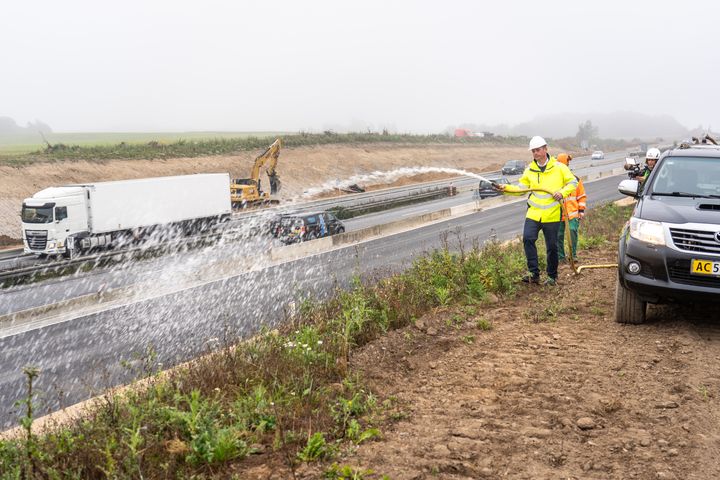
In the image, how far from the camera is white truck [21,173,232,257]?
2362 cm

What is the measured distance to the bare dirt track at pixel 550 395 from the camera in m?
3.80

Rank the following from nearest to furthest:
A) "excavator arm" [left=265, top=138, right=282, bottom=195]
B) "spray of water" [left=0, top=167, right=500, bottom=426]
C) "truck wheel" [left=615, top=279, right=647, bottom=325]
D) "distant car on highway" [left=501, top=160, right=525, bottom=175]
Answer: "truck wheel" [left=615, top=279, right=647, bottom=325] < "spray of water" [left=0, top=167, right=500, bottom=426] < "excavator arm" [left=265, top=138, right=282, bottom=195] < "distant car on highway" [left=501, top=160, right=525, bottom=175]

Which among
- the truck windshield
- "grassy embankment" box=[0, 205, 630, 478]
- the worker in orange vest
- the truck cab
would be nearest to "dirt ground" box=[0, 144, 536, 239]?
the truck windshield

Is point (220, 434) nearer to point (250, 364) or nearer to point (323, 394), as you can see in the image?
point (323, 394)

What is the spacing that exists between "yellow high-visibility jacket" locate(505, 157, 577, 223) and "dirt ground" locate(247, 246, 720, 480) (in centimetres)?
165

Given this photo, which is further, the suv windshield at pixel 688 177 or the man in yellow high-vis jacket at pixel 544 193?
→ the man in yellow high-vis jacket at pixel 544 193

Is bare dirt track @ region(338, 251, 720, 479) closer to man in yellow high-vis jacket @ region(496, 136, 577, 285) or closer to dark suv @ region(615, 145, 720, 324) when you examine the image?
dark suv @ region(615, 145, 720, 324)

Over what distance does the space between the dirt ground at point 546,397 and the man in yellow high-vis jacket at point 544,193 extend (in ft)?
4.62

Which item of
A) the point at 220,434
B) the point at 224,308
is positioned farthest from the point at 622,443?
the point at 224,308

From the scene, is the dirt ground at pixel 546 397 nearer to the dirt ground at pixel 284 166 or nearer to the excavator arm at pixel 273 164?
the excavator arm at pixel 273 164

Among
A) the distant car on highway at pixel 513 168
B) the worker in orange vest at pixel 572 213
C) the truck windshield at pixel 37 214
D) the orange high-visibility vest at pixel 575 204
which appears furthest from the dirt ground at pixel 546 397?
the distant car on highway at pixel 513 168

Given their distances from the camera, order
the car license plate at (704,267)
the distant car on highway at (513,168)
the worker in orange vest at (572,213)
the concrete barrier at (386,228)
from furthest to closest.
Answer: the distant car on highway at (513,168)
the concrete barrier at (386,228)
the worker in orange vest at (572,213)
the car license plate at (704,267)

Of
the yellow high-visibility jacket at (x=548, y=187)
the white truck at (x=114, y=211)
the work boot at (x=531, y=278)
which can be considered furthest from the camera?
the white truck at (x=114, y=211)

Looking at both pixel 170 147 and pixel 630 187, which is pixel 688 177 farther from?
pixel 170 147
